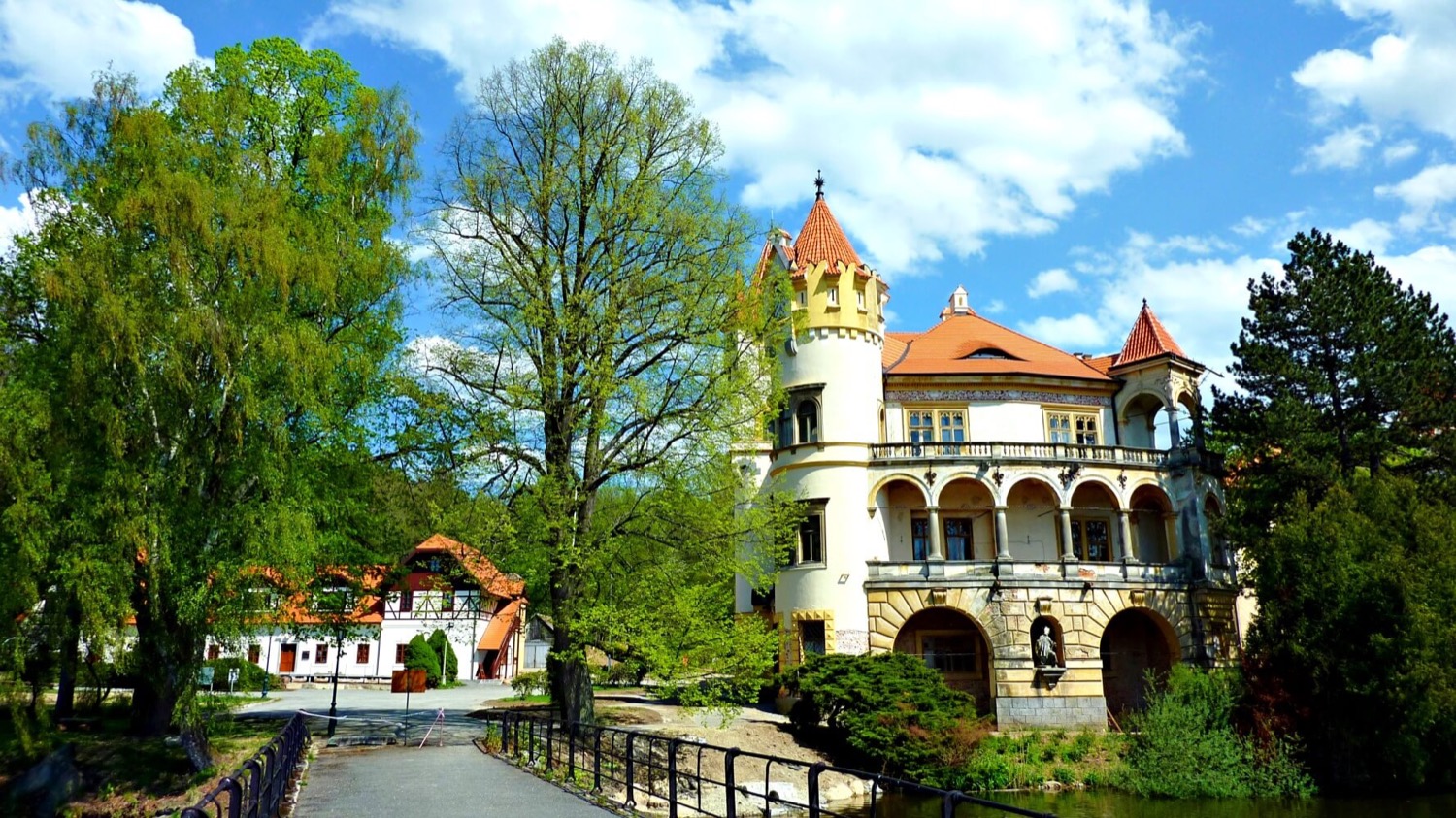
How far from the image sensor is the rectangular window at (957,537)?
120 feet

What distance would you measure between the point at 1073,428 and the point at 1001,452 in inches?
180

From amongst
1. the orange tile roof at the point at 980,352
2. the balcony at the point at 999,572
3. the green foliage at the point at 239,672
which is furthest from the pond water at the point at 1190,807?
the green foliage at the point at 239,672

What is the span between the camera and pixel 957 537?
3684 cm

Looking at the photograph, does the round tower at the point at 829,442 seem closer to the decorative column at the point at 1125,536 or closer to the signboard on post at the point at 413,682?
the decorative column at the point at 1125,536

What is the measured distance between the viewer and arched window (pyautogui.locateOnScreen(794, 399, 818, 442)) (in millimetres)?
35000

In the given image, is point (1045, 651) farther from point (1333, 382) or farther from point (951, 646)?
point (1333, 382)

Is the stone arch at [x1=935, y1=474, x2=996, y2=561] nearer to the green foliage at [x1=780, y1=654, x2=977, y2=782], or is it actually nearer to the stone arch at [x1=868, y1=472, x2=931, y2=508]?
the stone arch at [x1=868, y1=472, x2=931, y2=508]

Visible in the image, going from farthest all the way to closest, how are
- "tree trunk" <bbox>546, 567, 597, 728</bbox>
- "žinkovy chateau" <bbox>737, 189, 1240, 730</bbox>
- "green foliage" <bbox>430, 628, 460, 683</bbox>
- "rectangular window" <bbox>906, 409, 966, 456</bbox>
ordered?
"green foliage" <bbox>430, 628, 460, 683</bbox> → "rectangular window" <bbox>906, 409, 966, 456</bbox> → "žinkovy chateau" <bbox>737, 189, 1240, 730</bbox> → "tree trunk" <bbox>546, 567, 597, 728</bbox>

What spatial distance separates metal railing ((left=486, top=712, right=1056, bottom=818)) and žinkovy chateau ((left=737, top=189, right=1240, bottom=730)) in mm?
6594

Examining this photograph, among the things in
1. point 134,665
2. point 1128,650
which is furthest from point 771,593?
point 134,665

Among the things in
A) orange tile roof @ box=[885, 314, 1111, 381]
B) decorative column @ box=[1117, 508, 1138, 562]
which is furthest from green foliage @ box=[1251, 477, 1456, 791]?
orange tile roof @ box=[885, 314, 1111, 381]

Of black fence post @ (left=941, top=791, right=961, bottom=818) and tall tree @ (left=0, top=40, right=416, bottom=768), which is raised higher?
tall tree @ (left=0, top=40, right=416, bottom=768)

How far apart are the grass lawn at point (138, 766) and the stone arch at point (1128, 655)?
2747 centimetres

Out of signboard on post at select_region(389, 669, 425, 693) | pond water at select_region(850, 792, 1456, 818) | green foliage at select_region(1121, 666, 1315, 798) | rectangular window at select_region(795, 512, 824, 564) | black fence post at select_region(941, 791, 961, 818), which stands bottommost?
pond water at select_region(850, 792, 1456, 818)
